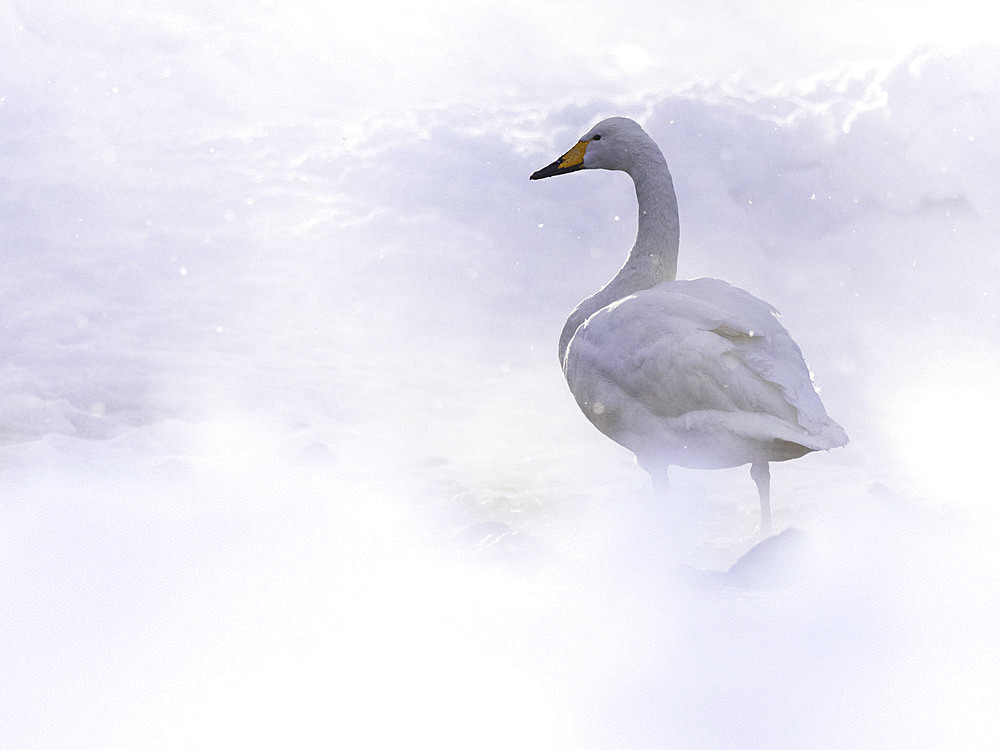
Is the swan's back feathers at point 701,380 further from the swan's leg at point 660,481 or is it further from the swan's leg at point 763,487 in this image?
the swan's leg at point 763,487

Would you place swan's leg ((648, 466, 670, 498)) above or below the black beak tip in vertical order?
below

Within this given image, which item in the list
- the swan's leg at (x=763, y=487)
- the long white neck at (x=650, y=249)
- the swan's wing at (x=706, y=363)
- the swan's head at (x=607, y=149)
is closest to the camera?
the swan's wing at (x=706, y=363)

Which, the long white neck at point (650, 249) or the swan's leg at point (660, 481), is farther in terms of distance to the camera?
the long white neck at point (650, 249)

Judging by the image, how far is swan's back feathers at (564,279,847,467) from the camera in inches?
264

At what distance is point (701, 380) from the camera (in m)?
6.80

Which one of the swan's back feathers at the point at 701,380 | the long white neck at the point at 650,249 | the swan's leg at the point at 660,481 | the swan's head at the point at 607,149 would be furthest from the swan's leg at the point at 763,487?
the swan's head at the point at 607,149

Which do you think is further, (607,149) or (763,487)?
(607,149)

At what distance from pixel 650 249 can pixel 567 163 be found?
121 centimetres

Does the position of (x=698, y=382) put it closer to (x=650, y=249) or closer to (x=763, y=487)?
(x=763, y=487)

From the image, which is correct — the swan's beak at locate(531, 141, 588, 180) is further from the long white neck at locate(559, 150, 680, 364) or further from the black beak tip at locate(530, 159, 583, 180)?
the long white neck at locate(559, 150, 680, 364)

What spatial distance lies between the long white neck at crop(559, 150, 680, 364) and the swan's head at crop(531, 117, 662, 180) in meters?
0.20

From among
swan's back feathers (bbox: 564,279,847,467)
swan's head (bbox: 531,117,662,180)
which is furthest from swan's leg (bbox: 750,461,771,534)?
swan's head (bbox: 531,117,662,180)

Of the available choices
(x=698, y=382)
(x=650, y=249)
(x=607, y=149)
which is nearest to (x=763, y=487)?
(x=698, y=382)

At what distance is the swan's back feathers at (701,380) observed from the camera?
6.70 m
